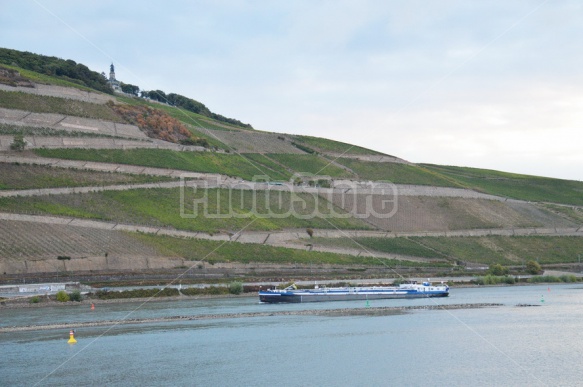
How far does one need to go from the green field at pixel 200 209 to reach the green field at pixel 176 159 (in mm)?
8134

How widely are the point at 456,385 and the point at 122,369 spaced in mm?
17696

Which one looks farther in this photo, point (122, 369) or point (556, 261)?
point (556, 261)

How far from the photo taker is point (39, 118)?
438ft

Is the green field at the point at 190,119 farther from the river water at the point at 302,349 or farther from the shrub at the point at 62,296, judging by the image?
the river water at the point at 302,349

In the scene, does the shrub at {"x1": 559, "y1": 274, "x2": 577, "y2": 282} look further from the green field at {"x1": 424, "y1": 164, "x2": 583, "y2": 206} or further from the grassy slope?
the grassy slope

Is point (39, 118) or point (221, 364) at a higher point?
point (39, 118)

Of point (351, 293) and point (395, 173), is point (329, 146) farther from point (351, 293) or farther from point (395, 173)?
point (351, 293)

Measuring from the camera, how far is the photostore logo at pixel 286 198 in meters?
126

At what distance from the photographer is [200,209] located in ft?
403

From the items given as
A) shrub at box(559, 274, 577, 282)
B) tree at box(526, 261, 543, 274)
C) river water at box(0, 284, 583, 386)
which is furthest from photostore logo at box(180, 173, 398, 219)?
river water at box(0, 284, 583, 386)

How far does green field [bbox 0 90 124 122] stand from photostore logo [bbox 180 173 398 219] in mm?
21982

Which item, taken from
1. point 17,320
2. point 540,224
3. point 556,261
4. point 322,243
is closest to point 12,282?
point 17,320

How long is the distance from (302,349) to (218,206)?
7386 cm

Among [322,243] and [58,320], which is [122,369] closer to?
[58,320]
